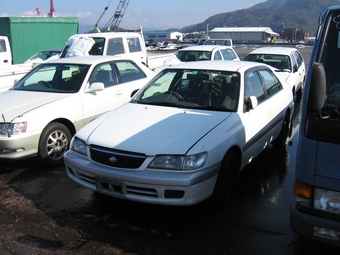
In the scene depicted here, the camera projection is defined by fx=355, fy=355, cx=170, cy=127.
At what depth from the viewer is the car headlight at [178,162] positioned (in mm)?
3551

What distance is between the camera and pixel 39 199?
4406 millimetres

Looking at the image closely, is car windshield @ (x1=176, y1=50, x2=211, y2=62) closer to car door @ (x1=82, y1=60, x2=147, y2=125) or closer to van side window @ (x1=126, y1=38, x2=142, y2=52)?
van side window @ (x1=126, y1=38, x2=142, y2=52)

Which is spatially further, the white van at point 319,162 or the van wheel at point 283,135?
the van wheel at point 283,135

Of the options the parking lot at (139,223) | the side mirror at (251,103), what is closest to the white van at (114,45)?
the side mirror at (251,103)

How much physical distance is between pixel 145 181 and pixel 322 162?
5.49 feet

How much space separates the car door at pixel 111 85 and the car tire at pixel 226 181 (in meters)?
2.85

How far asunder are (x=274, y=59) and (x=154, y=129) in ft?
24.6

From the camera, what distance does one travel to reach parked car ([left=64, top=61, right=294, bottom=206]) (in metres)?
3.56

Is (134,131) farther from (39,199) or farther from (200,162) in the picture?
(39,199)

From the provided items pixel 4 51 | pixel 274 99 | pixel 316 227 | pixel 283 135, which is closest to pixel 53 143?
pixel 274 99

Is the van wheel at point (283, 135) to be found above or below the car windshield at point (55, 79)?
below

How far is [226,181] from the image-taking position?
4.01 metres

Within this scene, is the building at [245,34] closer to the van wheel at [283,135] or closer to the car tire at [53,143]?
the van wheel at [283,135]

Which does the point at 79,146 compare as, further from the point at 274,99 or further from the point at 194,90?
the point at 274,99
